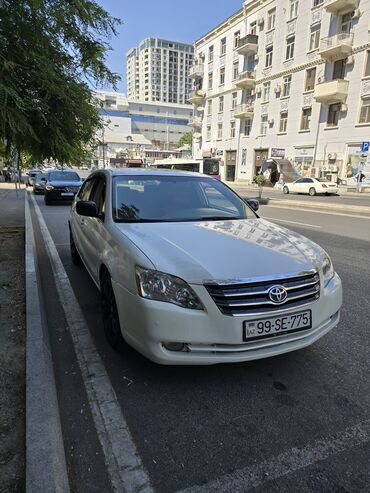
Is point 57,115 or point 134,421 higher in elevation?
point 57,115

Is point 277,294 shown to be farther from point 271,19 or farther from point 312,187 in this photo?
point 271,19

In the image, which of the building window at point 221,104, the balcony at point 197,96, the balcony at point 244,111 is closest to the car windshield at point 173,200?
the balcony at point 244,111

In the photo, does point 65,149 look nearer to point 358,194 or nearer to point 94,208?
point 94,208

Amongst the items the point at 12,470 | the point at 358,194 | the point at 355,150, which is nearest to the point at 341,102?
the point at 355,150

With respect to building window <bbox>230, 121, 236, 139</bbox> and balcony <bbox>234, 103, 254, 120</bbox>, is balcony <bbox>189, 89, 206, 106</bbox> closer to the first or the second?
building window <bbox>230, 121, 236, 139</bbox>

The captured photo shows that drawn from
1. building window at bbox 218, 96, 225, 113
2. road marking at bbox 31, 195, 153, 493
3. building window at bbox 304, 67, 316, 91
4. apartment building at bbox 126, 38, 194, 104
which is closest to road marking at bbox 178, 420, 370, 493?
road marking at bbox 31, 195, 153, 493

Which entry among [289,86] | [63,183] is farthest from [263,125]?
[63,183]

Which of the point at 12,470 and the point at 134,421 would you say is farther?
the point at 134,421

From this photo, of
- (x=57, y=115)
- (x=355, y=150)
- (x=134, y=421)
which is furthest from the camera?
(x=355, y=150)

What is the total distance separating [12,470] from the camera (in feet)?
6.49

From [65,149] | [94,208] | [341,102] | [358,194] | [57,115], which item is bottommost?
[358,194]

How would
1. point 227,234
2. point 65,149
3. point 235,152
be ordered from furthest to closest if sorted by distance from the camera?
point 235,152 → point 65,149 → point 227,234

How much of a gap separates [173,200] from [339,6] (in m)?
34.0

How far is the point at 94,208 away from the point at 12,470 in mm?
2428
